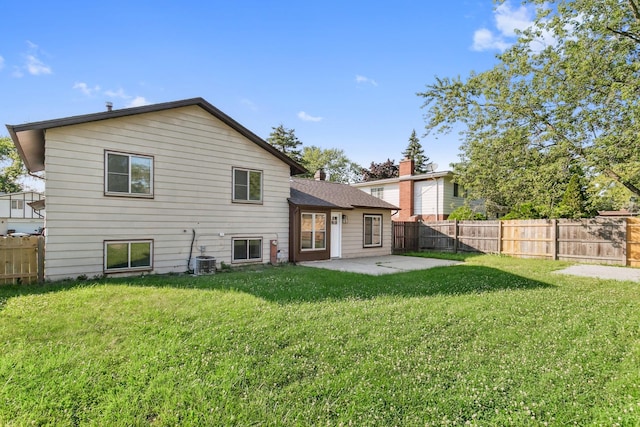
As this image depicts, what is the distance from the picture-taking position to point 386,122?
20.7 metres

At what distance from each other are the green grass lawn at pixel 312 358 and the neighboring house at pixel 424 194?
16.2 metres

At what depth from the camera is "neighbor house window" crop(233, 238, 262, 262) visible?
11625 mm

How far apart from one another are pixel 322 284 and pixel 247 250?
4.55 metres

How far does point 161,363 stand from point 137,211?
6.92 metres

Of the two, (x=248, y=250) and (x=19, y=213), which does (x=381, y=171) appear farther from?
(x=19, y=213)

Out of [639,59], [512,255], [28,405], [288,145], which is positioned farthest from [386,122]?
[288,145]

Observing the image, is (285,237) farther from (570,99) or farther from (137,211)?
(570,99)

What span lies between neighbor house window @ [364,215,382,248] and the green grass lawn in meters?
9.03

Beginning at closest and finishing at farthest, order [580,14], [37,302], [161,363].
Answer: [161,363]
[37,302]
[580,14]

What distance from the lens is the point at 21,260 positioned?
7.88 metres

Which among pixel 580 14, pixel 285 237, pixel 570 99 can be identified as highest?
pixel 580 14

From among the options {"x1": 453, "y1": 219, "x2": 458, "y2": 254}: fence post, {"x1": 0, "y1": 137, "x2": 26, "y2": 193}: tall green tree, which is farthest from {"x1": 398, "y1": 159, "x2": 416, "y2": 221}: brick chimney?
{"x1": 0, "y1": 137, "x2": 26, "y2": 193}: tall green tree

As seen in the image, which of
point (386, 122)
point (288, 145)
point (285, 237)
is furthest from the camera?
point (288, 145)

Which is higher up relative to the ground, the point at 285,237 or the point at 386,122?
the point at 386,122
